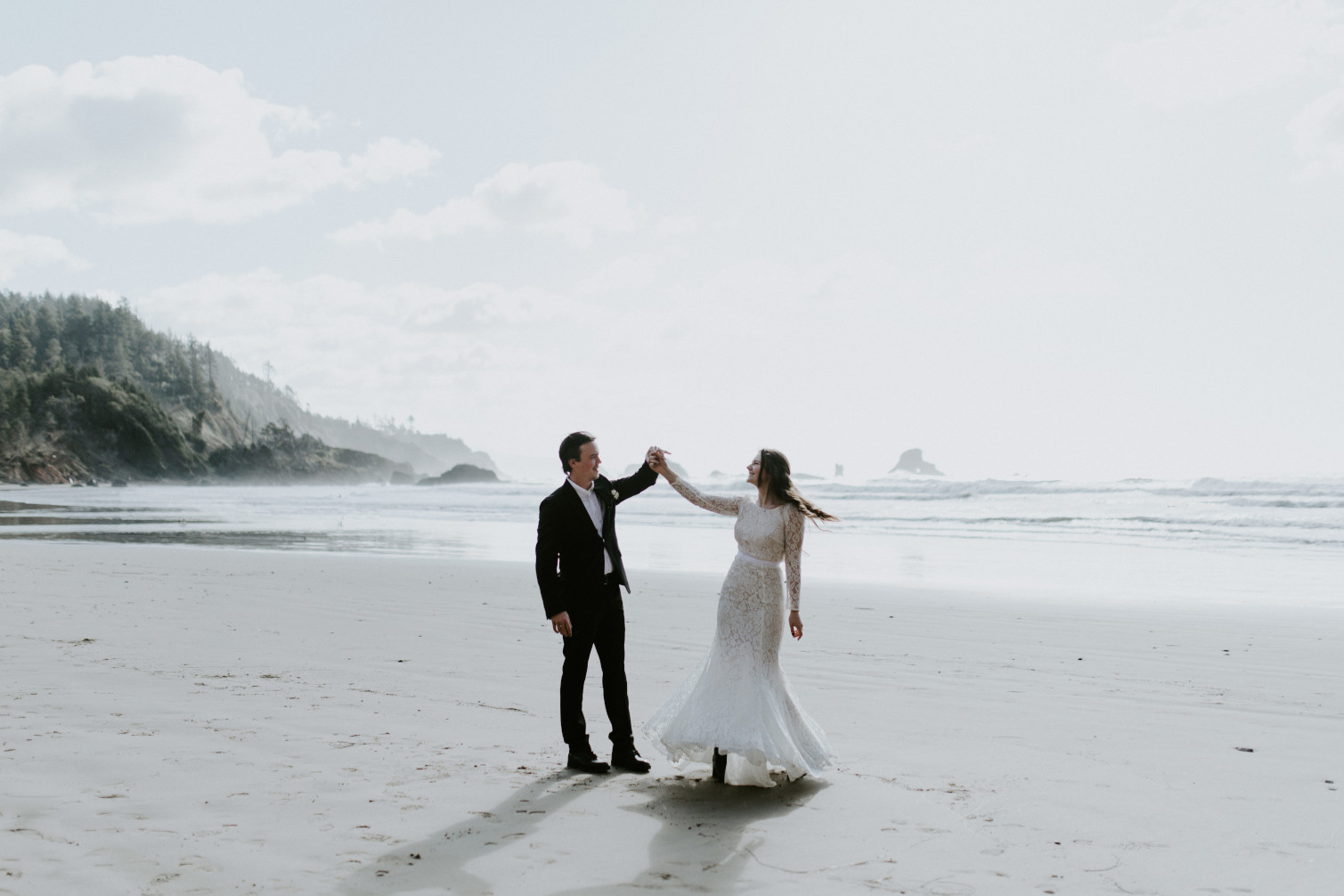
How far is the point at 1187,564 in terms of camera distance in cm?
1638

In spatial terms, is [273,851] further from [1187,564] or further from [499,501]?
[499,501]

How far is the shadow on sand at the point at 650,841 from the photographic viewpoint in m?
3.44

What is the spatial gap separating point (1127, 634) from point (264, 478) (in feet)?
382

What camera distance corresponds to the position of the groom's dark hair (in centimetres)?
500

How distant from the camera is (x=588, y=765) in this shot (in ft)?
16.0

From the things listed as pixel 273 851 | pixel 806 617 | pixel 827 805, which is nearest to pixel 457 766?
pixel 273 851

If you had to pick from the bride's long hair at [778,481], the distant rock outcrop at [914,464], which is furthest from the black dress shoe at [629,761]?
the distant rock outcrop at [914,464]

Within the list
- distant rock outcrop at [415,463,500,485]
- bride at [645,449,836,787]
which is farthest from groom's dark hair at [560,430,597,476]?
distant rock outcrop at [415,463,500,485]

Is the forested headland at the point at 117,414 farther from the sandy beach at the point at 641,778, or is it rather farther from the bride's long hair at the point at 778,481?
the bride's long hair at the point at 778,481

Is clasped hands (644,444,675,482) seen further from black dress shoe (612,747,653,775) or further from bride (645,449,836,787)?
black dress shoe (612,747,653,775)

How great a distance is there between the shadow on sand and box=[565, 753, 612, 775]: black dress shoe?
0.07 meters

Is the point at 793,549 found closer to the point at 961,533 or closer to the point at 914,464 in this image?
the point at 961,533

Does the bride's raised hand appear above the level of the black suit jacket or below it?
above

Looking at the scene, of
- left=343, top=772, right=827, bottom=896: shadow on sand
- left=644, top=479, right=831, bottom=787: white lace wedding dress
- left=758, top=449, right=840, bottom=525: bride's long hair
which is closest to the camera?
left=343, top=772, right=827, bottom=896: shadow on sand
